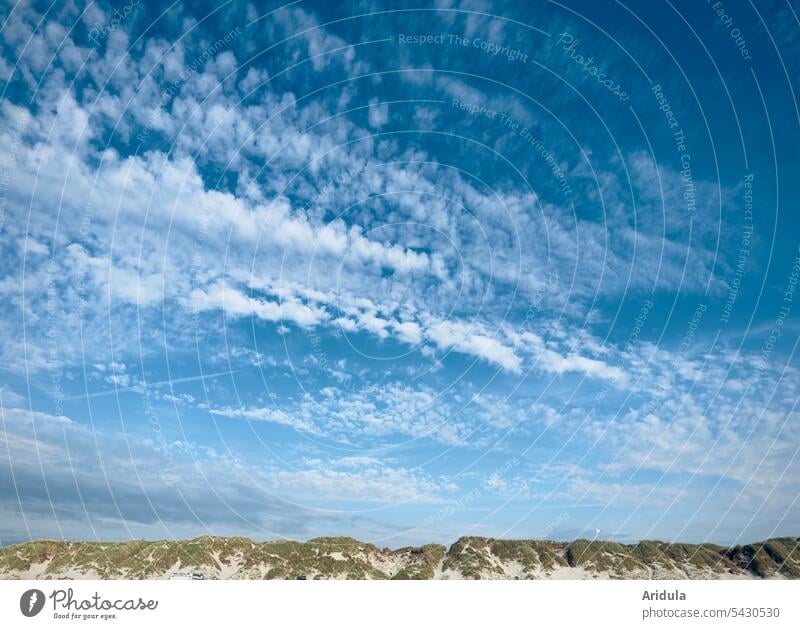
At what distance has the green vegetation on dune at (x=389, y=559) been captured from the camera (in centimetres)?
14762

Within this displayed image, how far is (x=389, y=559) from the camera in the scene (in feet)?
559

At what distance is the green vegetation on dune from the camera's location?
147625 millimetres

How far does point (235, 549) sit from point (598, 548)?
115m
